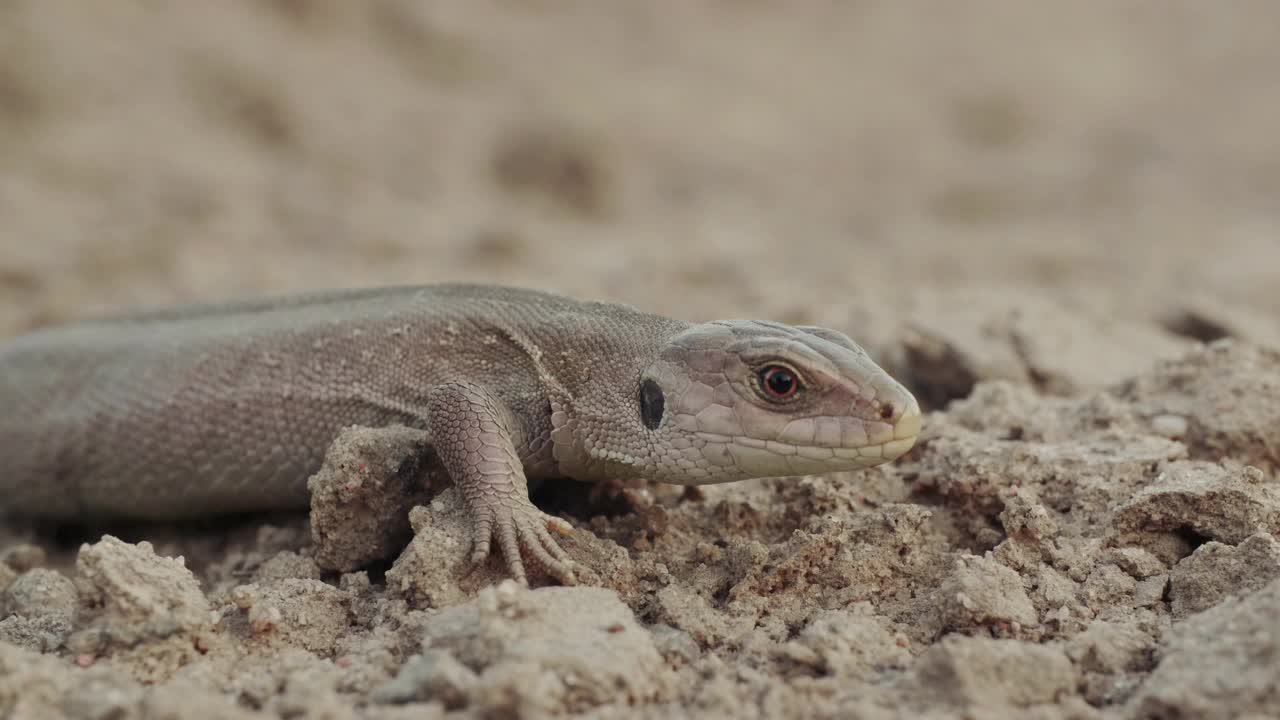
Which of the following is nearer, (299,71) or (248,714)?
(248,714)

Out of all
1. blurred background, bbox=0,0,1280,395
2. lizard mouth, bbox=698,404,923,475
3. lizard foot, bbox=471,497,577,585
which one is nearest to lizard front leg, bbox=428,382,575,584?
lizard foot, bbox=471,497,577,585

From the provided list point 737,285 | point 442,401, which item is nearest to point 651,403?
point 442,401

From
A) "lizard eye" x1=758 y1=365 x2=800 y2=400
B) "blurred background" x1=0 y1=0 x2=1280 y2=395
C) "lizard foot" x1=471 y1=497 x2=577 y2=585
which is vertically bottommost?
"lizard foot" x1=471 y1=497 x2=577 y2=585

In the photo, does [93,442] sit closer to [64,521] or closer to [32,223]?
[64,521]

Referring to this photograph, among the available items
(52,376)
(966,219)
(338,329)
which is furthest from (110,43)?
(966,219)

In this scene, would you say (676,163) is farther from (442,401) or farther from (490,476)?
(490,476)

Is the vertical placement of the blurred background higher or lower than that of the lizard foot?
higher

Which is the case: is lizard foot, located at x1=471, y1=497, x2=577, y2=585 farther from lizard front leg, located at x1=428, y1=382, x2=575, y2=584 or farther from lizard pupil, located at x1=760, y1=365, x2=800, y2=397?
lizard pupil, located at x1=760, y1=365, x2=800, y2=397
